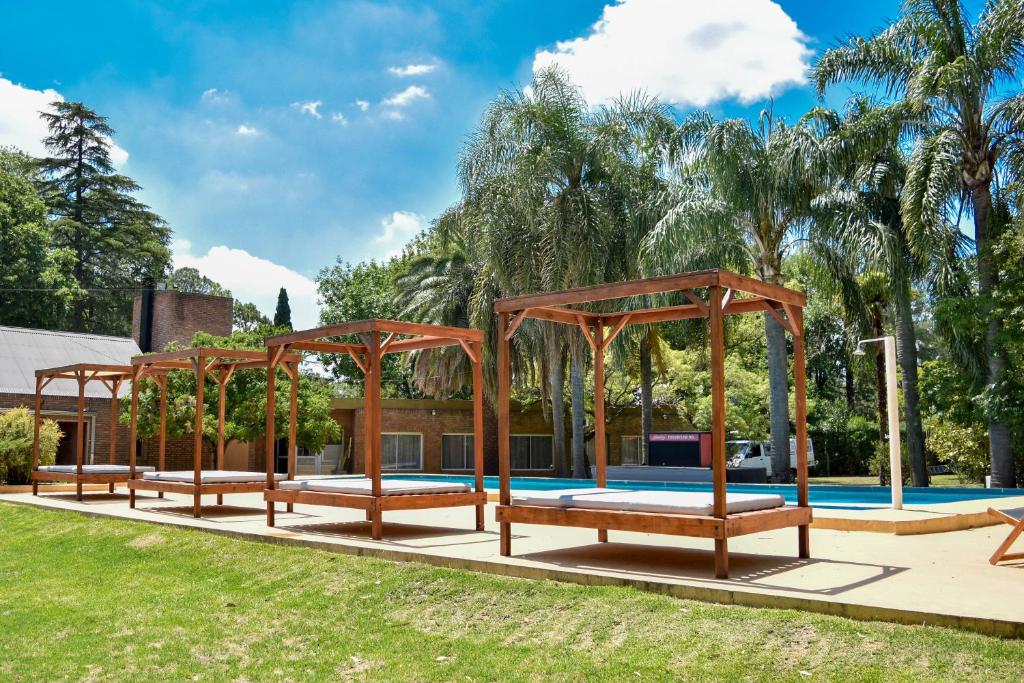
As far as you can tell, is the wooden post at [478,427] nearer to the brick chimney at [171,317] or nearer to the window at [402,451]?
the window at [402,451]

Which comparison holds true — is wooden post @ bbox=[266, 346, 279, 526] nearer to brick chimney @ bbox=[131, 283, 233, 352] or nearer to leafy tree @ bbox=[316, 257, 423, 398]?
brick chimney @ bbox=[131, 283, 233, 352]

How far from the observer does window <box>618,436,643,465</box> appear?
3400cm

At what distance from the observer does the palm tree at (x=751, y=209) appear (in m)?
19.1

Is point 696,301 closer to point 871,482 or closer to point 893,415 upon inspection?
point 893,415

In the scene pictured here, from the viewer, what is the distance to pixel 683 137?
2086 cm

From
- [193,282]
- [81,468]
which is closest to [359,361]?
[81,468]

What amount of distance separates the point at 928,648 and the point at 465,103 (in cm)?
2277

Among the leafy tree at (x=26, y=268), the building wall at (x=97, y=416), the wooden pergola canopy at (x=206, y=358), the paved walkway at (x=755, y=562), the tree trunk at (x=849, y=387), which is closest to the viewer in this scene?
the paved walkway at (x=755, y=562)

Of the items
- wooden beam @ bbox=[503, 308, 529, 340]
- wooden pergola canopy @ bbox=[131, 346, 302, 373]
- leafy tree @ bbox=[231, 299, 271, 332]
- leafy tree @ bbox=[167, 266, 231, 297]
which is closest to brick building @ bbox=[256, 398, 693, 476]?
wooden pergola canopy @ bbox=[131, 346, 302, 373]

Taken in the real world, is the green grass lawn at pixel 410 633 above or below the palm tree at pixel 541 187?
below

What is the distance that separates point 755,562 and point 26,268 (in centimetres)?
3806

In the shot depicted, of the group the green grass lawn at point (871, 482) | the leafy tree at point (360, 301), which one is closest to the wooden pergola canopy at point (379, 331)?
the green grass lawn at point (871, 482)

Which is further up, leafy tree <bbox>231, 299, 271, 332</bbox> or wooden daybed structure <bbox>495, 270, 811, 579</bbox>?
leafy tree <bbox>231, 299, 271, 332</bbox>

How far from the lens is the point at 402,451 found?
31.9m
